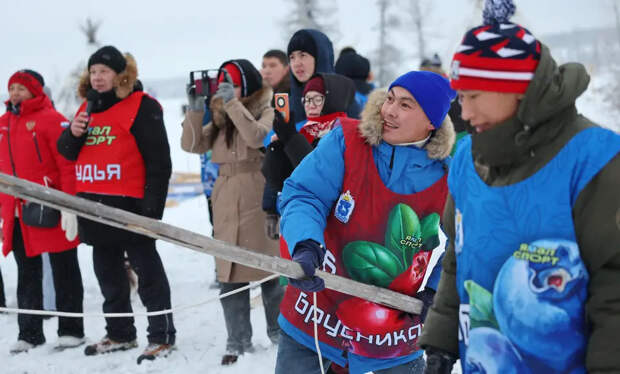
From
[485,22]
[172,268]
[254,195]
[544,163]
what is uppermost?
[485,22]

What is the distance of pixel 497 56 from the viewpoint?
1635 mm

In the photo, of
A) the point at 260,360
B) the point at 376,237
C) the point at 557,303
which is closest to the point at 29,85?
the point at 260,360

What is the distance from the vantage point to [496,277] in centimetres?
171

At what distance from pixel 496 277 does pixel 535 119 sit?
43cm

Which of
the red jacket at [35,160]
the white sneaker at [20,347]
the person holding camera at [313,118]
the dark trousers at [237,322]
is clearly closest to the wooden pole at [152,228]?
the person holding camera at [313,118]

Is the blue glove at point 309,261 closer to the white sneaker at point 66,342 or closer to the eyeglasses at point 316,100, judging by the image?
the eyeglasses at point 316,100

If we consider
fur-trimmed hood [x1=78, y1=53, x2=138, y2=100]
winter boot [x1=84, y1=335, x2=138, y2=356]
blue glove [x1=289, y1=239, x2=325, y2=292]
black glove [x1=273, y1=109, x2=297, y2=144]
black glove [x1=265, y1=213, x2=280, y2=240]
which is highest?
fur-trimmed hood [x1=78, y1=53, x2=138, y2=100]

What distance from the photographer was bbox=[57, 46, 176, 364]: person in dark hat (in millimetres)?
4590

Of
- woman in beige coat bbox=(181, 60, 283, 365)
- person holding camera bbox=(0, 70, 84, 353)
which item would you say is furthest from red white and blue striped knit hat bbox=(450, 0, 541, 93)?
person holding camera bbox=(0, 70, 84, 353)

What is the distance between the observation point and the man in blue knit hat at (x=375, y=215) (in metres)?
2.55

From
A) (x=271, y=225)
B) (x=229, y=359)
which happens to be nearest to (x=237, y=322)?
(x=229, y=359)

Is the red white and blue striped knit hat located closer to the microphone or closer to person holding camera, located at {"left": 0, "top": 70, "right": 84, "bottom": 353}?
the microphone

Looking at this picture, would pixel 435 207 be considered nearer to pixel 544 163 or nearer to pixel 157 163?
pixel 544 163

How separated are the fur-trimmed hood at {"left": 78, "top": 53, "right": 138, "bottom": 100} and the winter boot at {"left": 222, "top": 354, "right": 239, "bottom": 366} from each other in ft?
6.52
